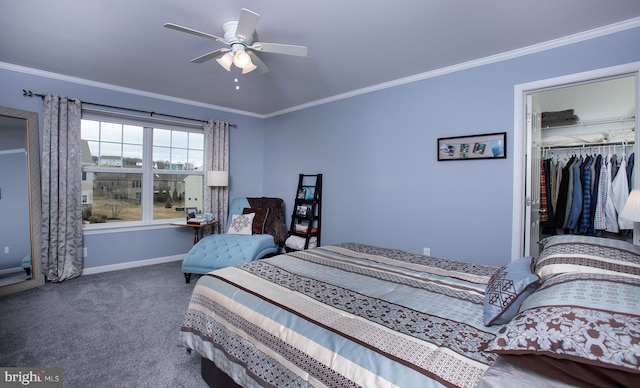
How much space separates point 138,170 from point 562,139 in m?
5.95

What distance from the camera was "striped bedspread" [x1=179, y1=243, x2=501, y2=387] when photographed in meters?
1.00

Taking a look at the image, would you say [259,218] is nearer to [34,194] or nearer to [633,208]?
[34,194]

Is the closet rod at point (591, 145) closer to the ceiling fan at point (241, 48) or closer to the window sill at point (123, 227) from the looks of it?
the ceiling fan at point (241, 48)

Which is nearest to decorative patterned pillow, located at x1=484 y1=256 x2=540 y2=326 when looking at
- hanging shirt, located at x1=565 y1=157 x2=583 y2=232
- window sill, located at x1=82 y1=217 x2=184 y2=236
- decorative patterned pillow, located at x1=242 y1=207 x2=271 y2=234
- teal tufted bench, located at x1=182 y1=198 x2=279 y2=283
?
teal tufted bench, located at x1=182 y1=198 x2=279 y2=283

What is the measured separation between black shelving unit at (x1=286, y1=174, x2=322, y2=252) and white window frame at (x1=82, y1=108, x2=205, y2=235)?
6.00ft

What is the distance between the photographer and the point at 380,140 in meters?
3.84

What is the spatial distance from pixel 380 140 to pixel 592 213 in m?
2.68

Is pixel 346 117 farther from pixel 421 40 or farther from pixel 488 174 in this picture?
pixel 488 174

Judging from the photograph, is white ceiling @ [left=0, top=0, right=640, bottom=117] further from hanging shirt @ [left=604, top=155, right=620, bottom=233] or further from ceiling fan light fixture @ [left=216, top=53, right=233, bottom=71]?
hanging shirt @ [left=604, top=155, right=620, bottom=233]

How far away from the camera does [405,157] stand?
3621 mm

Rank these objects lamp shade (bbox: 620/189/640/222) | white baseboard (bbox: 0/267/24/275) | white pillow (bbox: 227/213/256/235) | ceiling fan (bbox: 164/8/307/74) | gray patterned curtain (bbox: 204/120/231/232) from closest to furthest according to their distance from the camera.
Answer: lamp shade (bbox: 620/189/640/222) → ceiling fan (bbox: 164/8/307/74) → white baseboard (bbox: 0/267/24/275) → white pillow (bbox: 227/213/256/235) → gray patterned curtain (bbox: 204/120/231/232)

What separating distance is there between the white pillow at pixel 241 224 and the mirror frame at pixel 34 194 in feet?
6.96

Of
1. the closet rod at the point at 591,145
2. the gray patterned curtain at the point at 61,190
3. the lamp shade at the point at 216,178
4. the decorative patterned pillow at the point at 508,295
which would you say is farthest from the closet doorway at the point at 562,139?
the gray patterned curtain at the point at 61,190

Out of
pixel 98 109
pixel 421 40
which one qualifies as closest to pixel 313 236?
pixel 421 40
